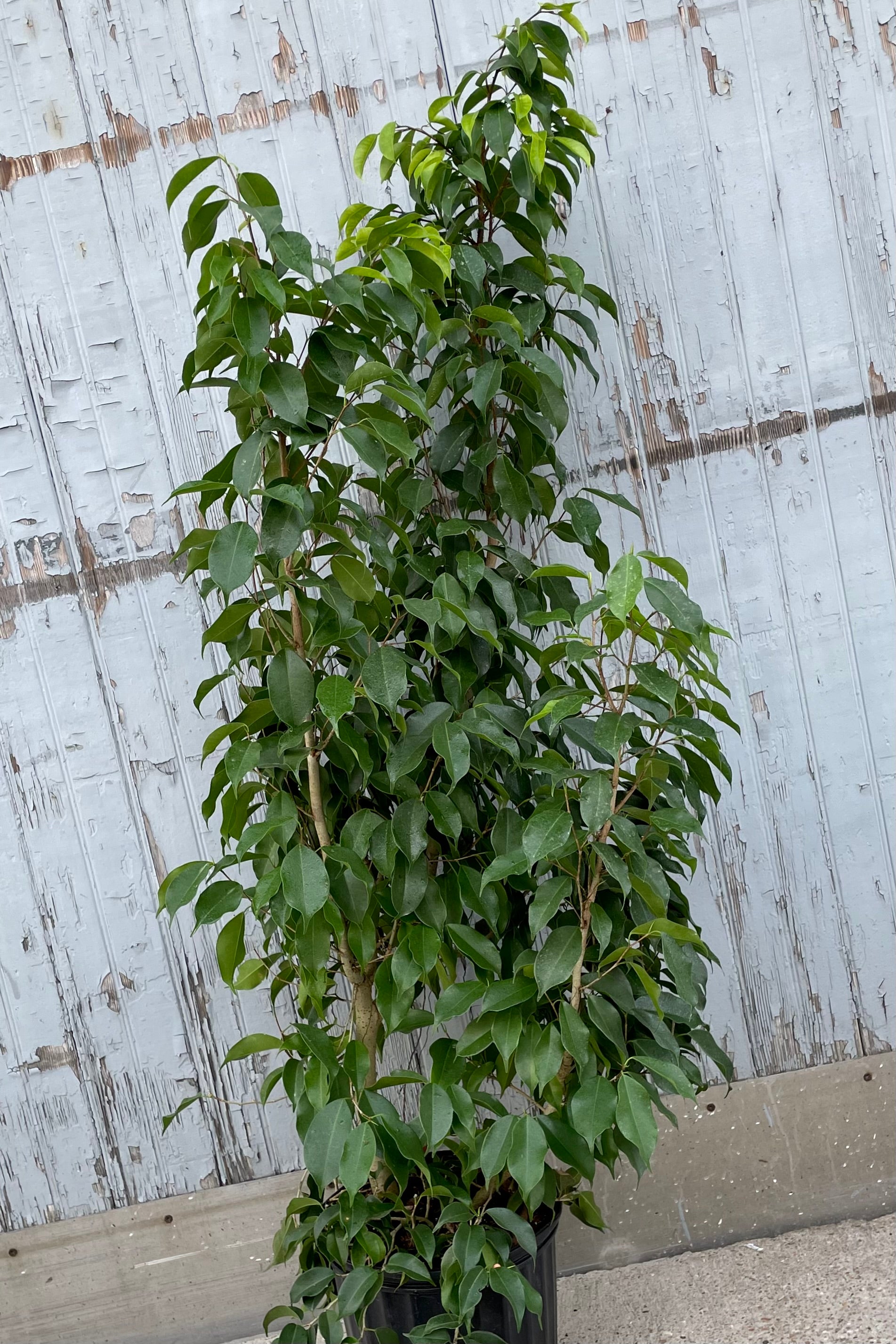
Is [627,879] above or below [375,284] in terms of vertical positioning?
below

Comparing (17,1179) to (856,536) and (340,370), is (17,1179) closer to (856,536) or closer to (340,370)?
(340,370)

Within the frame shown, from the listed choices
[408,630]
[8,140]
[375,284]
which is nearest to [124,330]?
[8,140]

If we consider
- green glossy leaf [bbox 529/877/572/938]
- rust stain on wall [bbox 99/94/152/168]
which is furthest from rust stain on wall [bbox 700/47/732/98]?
green glossy leaf [bbox 529/877/572/938]

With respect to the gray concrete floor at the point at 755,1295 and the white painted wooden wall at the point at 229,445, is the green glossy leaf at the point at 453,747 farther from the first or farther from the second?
the gray concrete floor at the point at 755,1295

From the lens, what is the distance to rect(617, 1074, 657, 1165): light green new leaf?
1087 millimetres

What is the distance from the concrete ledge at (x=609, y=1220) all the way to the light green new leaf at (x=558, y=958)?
68 cm

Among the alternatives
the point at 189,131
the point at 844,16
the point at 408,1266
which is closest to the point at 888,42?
the point at 844,16

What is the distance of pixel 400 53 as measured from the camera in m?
1.50

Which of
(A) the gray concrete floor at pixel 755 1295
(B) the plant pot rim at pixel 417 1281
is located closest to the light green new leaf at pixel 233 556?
(B) the plant pot rim at pixel 417 1281

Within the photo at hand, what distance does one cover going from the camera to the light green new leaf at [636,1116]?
1.09 m

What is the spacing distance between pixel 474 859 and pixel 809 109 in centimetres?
121

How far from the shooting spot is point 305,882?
3.72 feet

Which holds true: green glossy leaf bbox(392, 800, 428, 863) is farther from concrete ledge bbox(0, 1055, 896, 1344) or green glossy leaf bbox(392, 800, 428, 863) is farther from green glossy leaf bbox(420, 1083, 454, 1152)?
concrete ledge bbox(0, 1055, 896, 1344)

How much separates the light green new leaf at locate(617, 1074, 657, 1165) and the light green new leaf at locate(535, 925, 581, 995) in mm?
128
